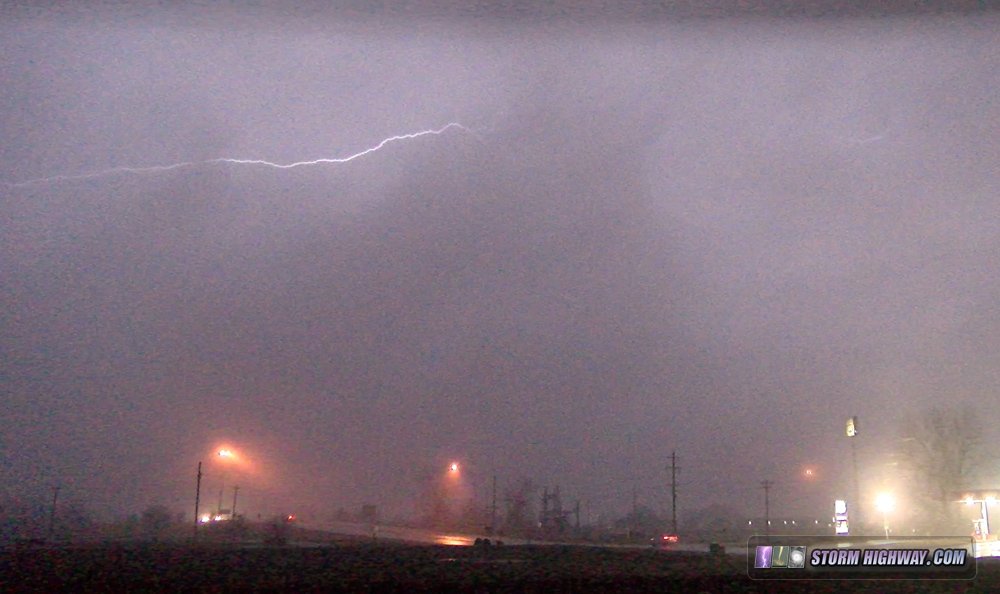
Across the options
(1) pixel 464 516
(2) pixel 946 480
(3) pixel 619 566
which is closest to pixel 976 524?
(2) pixel 946 480

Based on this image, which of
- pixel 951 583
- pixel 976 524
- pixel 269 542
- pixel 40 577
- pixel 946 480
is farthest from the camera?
pixel 946 480

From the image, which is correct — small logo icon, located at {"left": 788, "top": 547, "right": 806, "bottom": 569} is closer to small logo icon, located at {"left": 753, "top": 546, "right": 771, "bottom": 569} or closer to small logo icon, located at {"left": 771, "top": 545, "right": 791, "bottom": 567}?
small logo icon, located at {"left": 771, "top": 545, "right": 791, "bottom": 567}

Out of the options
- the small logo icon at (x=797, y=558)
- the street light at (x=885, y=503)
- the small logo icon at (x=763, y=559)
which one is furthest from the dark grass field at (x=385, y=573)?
the street light at (x=885, y=503)

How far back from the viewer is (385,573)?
20578 millimetres

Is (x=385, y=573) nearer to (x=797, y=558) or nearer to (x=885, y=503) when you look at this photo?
(x=797, y=558)

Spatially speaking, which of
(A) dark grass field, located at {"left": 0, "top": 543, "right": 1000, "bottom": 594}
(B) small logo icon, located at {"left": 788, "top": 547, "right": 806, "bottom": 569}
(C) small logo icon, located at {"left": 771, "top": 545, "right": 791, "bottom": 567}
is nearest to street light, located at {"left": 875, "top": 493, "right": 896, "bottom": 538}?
(A) dark grass field, located at {"left": 0, "top": 543, "right": 1000, "bottom": 594}

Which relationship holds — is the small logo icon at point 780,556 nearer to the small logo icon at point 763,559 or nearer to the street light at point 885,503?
the small logo icon at point 763,559

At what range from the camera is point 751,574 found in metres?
18.6

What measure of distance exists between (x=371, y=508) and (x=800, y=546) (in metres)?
58.0

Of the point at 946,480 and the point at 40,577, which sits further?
the point at 946,480

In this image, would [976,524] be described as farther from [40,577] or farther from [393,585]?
[40,577]

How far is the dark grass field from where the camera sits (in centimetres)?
1750

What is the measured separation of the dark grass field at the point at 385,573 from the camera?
57.4 ft

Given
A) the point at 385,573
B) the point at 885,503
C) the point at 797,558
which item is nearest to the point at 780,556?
the point at 797,558
